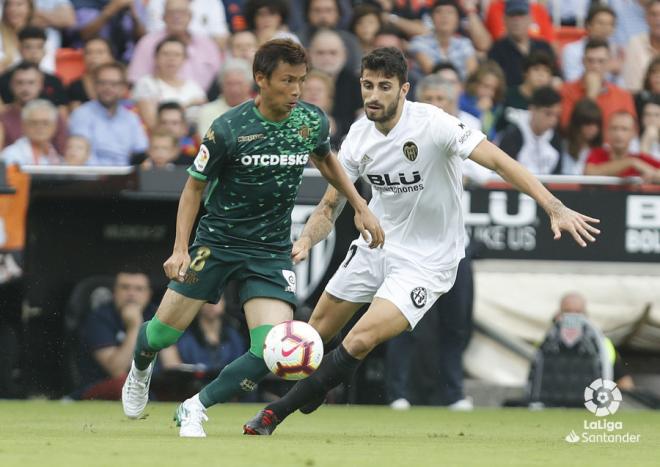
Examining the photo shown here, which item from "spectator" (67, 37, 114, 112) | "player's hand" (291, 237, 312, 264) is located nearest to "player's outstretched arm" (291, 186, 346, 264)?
"player's hand" (291, 237, 312, 264)

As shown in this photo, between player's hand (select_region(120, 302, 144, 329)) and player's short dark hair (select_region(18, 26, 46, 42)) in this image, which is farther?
player's short dark hair (select_region(18, 26, 46, 42))

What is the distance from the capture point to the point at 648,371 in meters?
13.4

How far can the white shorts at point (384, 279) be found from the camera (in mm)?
9109

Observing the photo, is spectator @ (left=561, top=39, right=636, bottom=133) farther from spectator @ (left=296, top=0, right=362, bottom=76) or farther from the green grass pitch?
the green grass pitch

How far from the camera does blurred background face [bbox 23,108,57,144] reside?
528 inches

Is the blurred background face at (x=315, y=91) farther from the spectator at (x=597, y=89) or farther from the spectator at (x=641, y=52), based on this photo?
the spectator at (x=641, y=52)

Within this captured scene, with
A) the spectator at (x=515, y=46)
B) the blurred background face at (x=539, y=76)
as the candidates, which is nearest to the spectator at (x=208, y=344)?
the blurred background face at (x=539, y=76)

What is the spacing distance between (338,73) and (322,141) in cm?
580

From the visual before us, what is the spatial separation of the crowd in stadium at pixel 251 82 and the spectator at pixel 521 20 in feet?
0.10

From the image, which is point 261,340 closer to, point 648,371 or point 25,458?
point 25,458

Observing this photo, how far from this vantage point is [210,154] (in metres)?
8.34

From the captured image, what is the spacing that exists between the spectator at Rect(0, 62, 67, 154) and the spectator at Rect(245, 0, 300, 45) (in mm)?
2293

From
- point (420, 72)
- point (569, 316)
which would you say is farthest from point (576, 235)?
point (420, 72)

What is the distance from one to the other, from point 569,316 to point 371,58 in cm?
452
